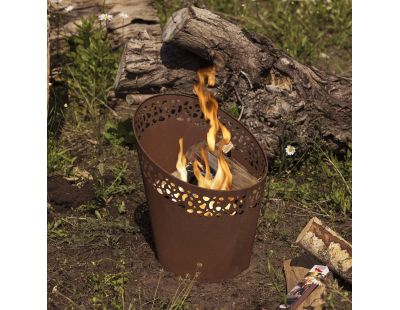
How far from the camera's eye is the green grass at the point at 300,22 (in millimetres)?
6898

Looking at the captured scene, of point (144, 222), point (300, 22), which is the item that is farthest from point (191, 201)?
point (300, 22)

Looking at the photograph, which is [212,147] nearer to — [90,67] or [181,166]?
[181,166]

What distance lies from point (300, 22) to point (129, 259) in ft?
11.7

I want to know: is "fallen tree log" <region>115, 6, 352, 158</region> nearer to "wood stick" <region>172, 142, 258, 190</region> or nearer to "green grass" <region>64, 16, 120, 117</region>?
"green grass" <region>64, 16, 120, 117</region>

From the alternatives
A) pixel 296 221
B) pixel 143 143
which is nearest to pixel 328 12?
pixel 296 221

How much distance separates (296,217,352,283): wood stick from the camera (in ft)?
13.6

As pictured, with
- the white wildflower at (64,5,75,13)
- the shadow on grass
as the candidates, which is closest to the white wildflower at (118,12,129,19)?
the white wildflower at (64,5,75,13)

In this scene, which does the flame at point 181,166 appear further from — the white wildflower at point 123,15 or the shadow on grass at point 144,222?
the white wildflower at point 123,15

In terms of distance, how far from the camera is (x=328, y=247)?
13.7 ft

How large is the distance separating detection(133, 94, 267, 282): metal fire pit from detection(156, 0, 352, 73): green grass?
229cm

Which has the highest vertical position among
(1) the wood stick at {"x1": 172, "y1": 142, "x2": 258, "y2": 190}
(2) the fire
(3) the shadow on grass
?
(2) the fire

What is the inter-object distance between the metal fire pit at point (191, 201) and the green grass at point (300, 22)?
7.51 ft

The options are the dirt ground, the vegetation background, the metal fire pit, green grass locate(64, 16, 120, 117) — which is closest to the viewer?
the metal fire pit

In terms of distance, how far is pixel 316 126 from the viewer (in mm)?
5422
